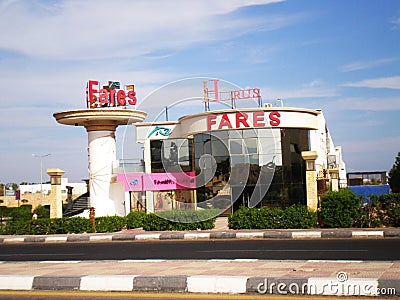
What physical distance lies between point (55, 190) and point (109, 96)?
7.82 m

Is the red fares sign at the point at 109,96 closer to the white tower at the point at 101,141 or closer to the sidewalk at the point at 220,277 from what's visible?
the white tower at the point at 101,141

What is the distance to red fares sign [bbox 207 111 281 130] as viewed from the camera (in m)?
34.8

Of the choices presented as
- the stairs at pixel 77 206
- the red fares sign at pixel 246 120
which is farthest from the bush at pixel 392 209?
the stairs at pixel 77 206

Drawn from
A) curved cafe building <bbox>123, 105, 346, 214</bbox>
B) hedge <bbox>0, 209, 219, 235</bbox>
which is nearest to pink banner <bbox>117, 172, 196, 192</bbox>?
curved cafe building <bbox>123, 105, 346, 214</bbox>

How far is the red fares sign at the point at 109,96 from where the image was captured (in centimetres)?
3175

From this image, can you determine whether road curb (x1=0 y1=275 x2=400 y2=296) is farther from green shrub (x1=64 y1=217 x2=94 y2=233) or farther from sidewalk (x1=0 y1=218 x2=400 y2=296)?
green shrub (x1=64 y1=217 x2=94 y2=233)

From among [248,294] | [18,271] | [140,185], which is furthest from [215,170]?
[248,294]

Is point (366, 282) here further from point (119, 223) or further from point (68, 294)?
point (119, 223)

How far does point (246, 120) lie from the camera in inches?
1385

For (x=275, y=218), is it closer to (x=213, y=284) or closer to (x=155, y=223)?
(x=155, y=223)

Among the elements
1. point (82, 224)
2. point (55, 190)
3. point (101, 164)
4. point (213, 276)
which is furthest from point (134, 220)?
point (213, 276)

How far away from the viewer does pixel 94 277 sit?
8.95 meters

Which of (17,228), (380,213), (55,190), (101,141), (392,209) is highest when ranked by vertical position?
(101,141)

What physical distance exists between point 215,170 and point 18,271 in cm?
2613
